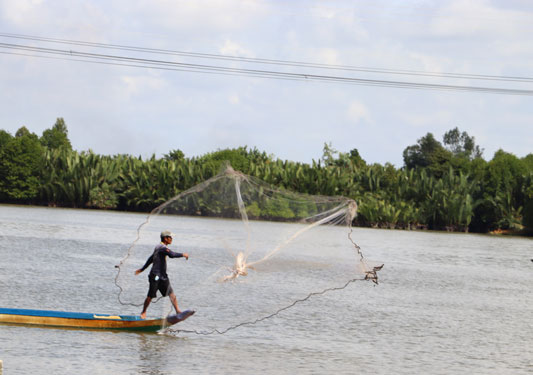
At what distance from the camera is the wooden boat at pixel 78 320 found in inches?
671

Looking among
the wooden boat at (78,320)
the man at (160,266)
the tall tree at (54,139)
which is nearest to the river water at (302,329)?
the wooden boat at (78,320)

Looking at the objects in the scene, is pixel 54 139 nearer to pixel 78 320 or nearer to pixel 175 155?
pixel 175 155

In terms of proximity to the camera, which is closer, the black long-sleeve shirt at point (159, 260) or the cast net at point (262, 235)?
the black long-sleeve shirt at point (159, 260)

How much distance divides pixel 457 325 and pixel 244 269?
28.0 feet

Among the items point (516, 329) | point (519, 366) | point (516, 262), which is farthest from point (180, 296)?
point (516, 262)

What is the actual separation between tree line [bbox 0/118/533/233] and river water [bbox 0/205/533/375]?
36.7 m

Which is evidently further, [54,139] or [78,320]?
[54,139]

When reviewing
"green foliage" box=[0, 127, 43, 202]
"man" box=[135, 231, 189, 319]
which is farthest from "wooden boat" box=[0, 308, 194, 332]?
"green foliage" box=[0, 127, 43, 202]

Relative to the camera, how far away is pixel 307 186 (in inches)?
3024

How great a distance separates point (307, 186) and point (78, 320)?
60.3 metres

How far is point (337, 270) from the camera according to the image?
18531 mm

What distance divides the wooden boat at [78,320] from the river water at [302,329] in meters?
0.17

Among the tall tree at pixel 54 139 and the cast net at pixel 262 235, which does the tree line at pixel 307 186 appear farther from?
the tall tree at pixel 54 139

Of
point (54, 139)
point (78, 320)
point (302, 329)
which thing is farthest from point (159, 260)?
point (54, 139)
